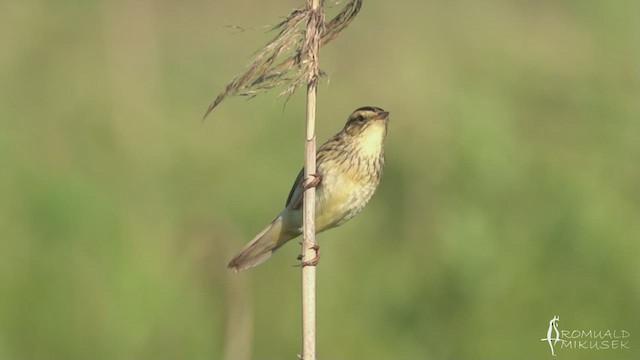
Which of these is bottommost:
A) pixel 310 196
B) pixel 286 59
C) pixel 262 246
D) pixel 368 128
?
pixel 310 196

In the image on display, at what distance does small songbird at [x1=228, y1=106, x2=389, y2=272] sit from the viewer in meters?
4.02

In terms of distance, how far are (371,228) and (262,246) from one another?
Result: 3.97 feet

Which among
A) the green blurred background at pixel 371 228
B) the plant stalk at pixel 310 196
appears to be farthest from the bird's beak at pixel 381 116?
the plant stalk at pixel 310 196

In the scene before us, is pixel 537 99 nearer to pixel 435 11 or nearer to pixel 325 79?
pixel 325 79

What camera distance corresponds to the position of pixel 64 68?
25.4 ft

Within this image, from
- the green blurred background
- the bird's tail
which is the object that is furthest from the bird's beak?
the green blurred background

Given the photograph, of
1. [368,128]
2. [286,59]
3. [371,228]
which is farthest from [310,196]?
[371,228]

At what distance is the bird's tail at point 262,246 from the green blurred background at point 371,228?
9 cm

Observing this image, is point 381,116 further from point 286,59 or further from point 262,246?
point 286,59

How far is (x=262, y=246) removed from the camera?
4082 millimetres

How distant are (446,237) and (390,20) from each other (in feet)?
18.4

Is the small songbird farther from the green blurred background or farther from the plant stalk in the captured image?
the plant stalk

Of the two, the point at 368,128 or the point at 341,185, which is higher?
the point at 368,128

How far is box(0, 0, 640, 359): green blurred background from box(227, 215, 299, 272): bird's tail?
0.09 metres
